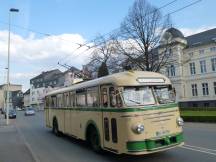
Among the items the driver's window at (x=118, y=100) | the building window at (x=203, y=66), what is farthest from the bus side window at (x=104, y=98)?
the building window at (x=203, y=66)

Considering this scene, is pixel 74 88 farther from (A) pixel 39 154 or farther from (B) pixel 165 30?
(B) pixel 165 30

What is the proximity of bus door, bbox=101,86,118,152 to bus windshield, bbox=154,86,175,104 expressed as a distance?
1.37 m

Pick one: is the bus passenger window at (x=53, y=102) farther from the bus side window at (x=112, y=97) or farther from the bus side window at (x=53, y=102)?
the bus side window at (x=112, y=97)

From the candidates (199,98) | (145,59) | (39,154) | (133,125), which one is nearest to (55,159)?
(39,154)

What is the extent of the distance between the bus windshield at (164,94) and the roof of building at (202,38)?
56.7 meters

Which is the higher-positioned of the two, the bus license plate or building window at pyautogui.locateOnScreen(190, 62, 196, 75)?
building window at pyautogui.locateOnScreen(190, 62, 196, 75)

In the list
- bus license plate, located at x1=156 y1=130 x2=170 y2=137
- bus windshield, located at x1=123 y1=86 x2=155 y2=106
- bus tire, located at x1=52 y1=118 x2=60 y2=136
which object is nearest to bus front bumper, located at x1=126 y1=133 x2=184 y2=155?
bus license plate, located at x1=156 y1=130 x2=170 y2=137

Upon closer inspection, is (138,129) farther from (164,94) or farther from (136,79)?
(164,94)

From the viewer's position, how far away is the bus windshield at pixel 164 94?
11252 mm

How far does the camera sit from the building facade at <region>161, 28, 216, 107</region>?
66000 millimetres

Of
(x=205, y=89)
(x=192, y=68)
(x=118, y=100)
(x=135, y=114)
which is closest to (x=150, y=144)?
(x=135, y=114)

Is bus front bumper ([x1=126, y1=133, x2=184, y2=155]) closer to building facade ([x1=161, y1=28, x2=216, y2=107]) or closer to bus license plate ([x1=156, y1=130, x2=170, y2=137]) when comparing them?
bus license plate ([x1=156, y1=130, x2=170, y2=137])

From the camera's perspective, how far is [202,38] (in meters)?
70.3

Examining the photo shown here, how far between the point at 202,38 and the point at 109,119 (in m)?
62.2
